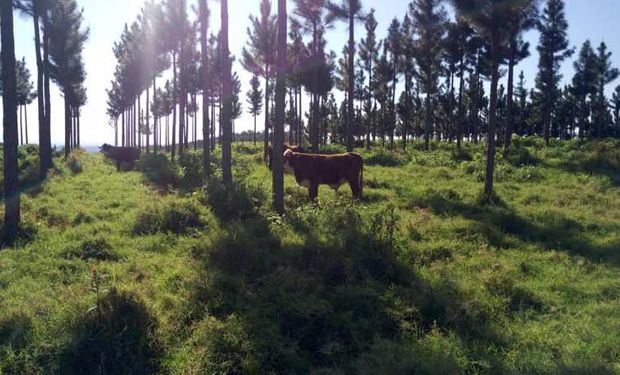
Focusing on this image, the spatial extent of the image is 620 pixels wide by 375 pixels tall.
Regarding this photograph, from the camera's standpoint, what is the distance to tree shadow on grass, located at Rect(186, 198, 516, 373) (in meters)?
6.18

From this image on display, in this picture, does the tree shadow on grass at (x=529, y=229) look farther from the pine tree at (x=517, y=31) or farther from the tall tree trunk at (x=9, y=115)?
the tall tree trunk at (x=9, y=115)

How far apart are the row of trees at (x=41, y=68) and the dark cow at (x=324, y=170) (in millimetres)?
7035

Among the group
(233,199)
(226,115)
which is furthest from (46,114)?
(233,199)

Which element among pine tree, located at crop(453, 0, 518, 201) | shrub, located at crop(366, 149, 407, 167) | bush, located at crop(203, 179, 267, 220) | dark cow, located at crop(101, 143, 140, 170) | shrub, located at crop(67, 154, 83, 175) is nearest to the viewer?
bush, located at crop(203, 179, 267, 220)

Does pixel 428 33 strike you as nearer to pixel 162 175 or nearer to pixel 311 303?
pixel 162 175

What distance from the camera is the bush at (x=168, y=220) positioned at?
36.6 ft

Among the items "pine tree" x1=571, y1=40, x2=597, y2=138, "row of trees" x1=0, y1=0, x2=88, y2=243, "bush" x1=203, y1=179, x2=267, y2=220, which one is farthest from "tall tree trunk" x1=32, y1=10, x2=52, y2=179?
"pine tree" x1=571, y1=40, x2=597, y2=138

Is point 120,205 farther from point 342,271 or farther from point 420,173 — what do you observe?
point 420,173

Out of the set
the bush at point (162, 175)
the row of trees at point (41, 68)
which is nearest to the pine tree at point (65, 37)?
the row of trees at point (41, 68)

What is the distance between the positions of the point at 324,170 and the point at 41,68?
644 inches

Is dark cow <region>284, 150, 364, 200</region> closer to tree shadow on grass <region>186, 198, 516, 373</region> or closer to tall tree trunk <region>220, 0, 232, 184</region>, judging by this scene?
tall tree trunk <region>220, 0, 232, 184</region>

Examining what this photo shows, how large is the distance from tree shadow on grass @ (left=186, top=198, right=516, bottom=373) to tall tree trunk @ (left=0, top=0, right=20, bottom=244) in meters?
4.91

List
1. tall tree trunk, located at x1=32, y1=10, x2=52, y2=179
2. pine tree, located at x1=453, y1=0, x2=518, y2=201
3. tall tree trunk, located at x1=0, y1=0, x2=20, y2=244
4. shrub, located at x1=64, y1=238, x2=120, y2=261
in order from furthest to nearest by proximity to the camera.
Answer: tall tree trunk, located at x1=32, y1=10, x2=52, y2=179
pine tree, located at x1=453, y1=0, x2=518, y2=201
tall tree trunk, located at x1=0, y1=0, x2=20, y2=244
shrub, located at x1=64, y1=238, x2=120, y2=261

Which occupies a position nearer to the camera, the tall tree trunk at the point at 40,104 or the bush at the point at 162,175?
the bush at the point at 162,175
